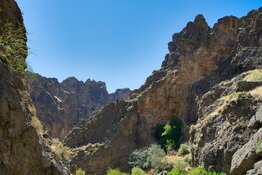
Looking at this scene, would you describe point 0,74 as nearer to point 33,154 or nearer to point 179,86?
point 33,154

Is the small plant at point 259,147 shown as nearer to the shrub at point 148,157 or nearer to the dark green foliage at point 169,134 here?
the shrub at point 148,157

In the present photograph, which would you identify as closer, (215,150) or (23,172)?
(23,172)

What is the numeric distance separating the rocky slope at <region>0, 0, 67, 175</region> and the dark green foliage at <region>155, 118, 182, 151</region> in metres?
48.4

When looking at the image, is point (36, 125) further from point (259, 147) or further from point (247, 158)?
point (247, 158)

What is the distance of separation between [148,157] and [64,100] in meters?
61.8

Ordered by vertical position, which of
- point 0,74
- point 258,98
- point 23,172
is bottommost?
point 23,172

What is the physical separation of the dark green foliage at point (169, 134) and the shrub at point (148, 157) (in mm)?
2622

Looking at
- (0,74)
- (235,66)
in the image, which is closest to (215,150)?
(235,66)

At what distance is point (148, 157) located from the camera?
57188 millimetres

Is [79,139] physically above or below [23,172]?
above

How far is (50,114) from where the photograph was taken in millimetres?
102062

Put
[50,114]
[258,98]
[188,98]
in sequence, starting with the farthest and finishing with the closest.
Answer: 1. [50,114]
2. [188,98]
3. [258,98]

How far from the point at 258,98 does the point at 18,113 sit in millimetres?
29428

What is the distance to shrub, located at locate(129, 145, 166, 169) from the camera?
184ft
